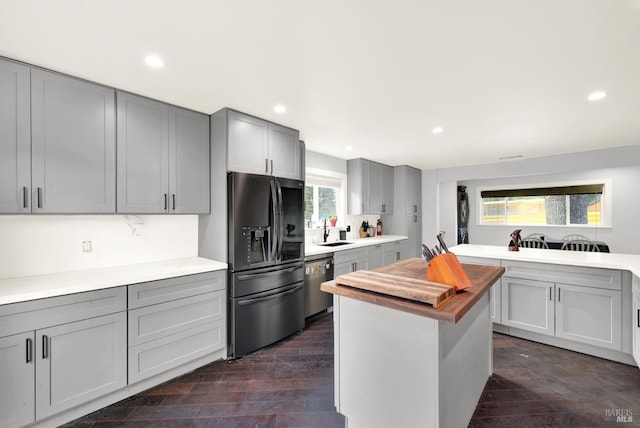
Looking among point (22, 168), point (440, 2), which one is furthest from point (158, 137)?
point (440, 2)

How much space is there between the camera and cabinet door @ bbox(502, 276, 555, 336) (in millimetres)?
2785

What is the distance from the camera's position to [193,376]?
2.33 metres

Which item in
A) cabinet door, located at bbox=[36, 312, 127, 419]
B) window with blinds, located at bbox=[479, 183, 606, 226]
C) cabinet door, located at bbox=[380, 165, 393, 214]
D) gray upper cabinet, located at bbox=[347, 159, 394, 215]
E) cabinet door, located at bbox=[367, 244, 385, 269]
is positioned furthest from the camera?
window with blinds, located at bbox=[479, 183, 606, 226]

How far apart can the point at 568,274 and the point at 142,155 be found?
160 inches

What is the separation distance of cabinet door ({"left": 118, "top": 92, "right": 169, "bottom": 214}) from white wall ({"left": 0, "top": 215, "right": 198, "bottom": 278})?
Result: 1.18ft

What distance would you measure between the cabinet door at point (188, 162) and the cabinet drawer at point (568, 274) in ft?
10.8

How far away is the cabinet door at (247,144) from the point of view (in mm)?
2598

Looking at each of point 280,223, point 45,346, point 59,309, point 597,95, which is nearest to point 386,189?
point 280,223

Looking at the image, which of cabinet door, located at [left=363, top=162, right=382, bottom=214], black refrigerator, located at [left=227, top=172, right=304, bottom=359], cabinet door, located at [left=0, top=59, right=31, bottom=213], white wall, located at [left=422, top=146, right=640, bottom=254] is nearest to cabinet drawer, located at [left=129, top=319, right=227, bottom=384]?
black refrigerator, located at [left=227, top=172, right=304, bottom=359]

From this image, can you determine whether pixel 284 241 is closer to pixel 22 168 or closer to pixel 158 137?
pixel 158 137

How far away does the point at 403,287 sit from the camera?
140 centimetres

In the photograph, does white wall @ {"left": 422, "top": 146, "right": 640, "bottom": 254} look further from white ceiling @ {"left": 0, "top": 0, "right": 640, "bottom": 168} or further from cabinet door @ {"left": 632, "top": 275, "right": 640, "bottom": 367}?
cabinet door @ {"left": 632, "top": 275, "right": 640, "bottom": 367}

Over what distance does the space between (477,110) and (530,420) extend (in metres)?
2.48

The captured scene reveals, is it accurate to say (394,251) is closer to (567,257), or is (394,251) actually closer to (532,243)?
(532,243)
